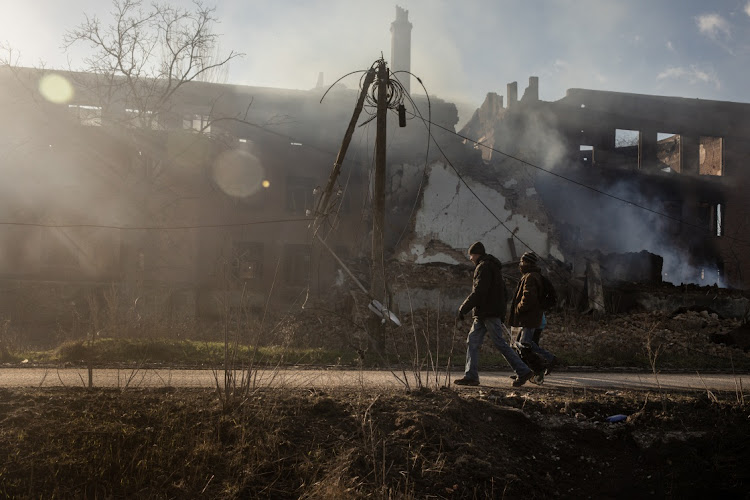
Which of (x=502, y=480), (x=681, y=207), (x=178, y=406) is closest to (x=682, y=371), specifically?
(x=502, y=480)

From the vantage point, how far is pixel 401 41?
124 feet

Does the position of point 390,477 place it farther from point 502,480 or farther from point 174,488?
point 174,488

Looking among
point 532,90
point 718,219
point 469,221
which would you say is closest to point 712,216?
point 718,219

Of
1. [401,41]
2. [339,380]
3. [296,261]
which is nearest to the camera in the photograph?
[339,380]

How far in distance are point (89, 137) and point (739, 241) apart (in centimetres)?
3320

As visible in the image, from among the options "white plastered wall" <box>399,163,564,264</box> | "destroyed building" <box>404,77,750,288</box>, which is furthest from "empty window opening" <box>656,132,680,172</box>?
"white plastered wall" <box>399,163,564,264</box>

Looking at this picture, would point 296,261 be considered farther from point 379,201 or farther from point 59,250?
point 379,201

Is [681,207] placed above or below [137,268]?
above

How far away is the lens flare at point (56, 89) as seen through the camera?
27547 mm

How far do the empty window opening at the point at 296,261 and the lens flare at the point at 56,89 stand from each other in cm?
1300

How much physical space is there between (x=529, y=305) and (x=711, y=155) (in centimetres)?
3176

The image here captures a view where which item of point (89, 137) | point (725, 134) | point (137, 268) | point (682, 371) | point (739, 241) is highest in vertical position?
point (725, 134)

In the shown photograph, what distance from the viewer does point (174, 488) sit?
178 inches

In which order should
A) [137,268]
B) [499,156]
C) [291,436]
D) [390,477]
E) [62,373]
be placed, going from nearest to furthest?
[390,477] → [291,436] → [62,373] → [137,268] → [499,156]
